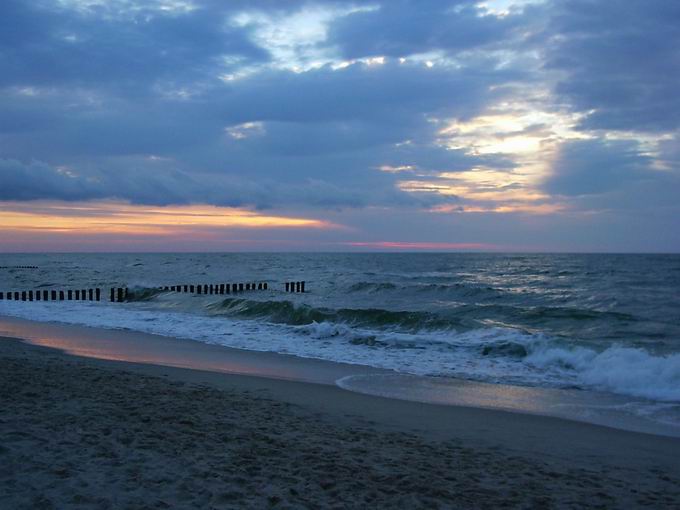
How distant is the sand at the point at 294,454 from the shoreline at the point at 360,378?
668 millimetres

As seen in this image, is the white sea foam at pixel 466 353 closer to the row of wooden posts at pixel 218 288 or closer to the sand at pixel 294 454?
the sand at pixel 294 454

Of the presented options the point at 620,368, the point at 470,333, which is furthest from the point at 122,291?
the point at 620,368

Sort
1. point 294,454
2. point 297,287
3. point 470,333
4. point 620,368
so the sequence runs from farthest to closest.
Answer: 1. point 297,287
2. point 470,333
3. point 620,368
4. point 294,454

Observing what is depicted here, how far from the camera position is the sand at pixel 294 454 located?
4770 millimetres

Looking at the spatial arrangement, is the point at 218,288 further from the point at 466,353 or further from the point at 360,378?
the point at 360,378

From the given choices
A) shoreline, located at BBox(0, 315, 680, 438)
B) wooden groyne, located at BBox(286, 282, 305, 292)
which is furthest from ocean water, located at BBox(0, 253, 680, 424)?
wooden groyne, located at BBox(286, 282, 305, 292)

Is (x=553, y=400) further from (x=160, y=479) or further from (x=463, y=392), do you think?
(x=160, y=479)

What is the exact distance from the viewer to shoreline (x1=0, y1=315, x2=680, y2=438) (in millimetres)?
8891

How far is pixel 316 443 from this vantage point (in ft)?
21.0

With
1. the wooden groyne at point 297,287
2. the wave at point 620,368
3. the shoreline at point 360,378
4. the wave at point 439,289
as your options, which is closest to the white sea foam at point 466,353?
the wave at point 620,368

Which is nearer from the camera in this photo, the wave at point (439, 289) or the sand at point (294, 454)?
the sand at point (294, 454)

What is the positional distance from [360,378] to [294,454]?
5552 mm

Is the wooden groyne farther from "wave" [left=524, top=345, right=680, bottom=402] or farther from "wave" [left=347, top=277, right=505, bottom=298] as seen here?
"wave" [left=524, top=345, right=680, bottom=402]

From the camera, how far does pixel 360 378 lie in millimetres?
11359
